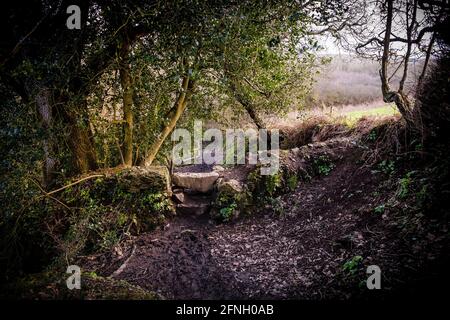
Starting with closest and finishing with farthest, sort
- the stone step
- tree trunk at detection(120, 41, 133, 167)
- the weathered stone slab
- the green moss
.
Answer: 1. the green moss
2. tree trunk at detection(120, 41, 133, 167)
3. the stone step
4. the weathered stone slab

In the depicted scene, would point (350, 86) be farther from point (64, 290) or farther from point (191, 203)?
point (64, 290)

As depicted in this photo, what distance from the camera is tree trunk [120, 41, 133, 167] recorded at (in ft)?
17.8

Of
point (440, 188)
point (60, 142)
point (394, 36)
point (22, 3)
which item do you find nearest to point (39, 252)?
point (60, 142)

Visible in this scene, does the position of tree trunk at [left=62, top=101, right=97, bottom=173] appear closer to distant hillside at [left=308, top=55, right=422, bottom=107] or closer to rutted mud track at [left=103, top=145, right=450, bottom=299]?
rutted mud track at [left=103, top=145, right=450, bottom=299]

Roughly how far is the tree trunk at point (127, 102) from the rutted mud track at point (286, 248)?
2.12 meters

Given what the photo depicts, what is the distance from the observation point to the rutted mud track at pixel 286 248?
4484 millimetres

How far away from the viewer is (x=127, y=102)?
632 centimetres

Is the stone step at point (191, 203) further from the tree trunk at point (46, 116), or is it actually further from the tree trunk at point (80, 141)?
the tree trunk at point (46, 116)

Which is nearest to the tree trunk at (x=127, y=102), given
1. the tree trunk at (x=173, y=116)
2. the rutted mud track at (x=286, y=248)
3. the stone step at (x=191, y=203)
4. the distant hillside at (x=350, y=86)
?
the tree trunk at (x=173, y=116)

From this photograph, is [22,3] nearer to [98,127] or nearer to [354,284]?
[98,127]

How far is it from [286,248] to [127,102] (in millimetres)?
4617

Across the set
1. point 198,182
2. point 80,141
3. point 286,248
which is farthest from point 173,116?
point 286,248

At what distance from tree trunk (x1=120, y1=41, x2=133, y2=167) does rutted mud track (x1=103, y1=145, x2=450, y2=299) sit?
6.94 feet

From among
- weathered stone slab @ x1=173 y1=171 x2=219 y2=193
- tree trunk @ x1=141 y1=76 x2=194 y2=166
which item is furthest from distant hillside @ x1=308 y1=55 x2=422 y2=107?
tree trunk @ x1=141 y1=76 x2=194 y2=166
